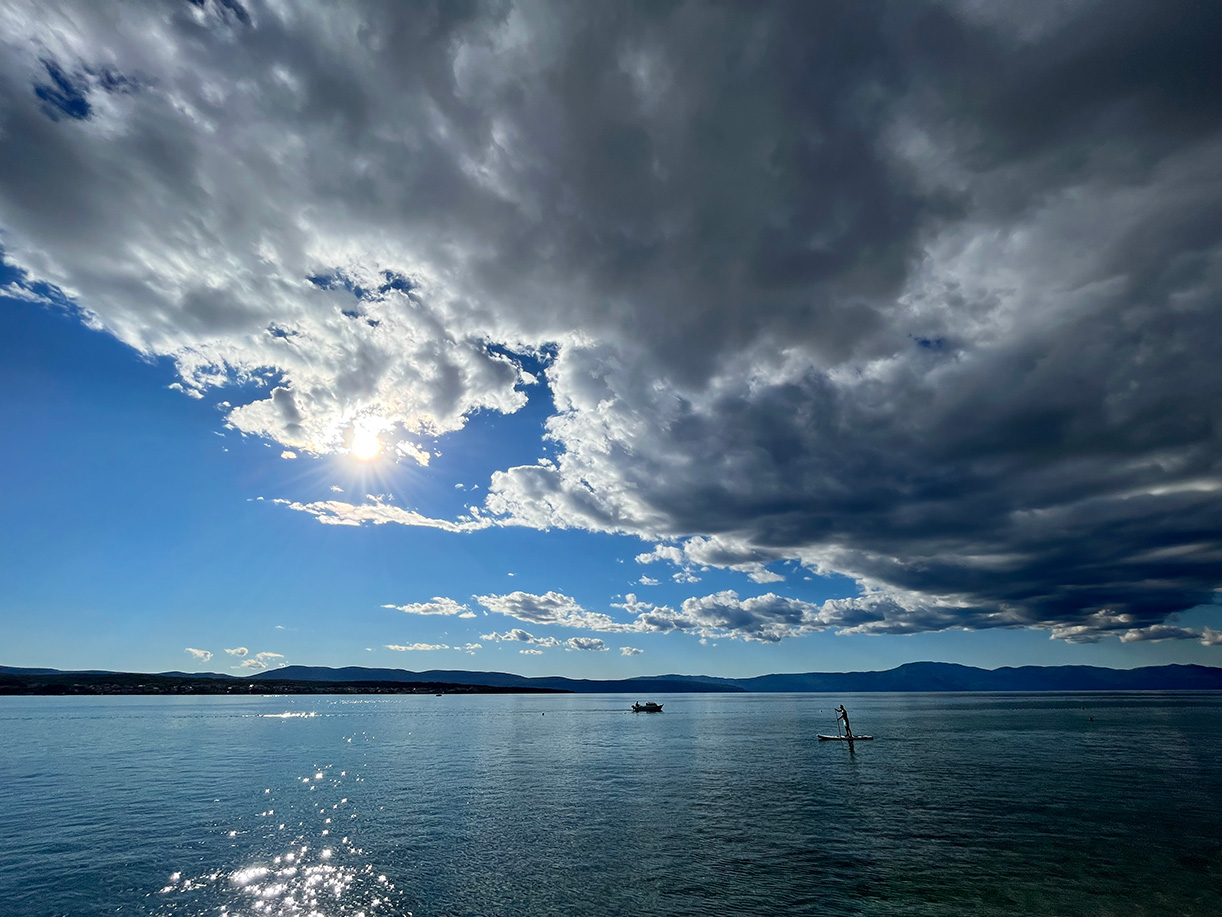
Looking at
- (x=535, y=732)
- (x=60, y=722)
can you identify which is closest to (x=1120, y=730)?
(x=535, y=732)

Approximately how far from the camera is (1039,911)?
27.4m

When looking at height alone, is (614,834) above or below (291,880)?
above

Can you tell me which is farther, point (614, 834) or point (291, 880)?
point (614, 834)

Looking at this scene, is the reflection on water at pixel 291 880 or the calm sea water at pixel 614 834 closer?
the reflection on water at pixel 291 880

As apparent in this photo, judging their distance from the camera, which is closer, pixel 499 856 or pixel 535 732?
pixel 499 856

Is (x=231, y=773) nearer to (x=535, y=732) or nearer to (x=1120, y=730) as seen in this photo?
(x=535, y=732)

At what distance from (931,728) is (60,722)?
217028 mm

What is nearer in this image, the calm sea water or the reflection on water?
the reflection on water

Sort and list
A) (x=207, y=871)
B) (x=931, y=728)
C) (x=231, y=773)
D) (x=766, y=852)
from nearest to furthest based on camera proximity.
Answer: (x=207, y=871), (x=766, y=852), (x=231, y=773), (x=931, y=728)

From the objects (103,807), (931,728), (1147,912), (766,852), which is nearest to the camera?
(1147,912)

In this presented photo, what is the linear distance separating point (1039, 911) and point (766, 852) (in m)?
14.3

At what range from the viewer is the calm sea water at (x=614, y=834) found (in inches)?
1156

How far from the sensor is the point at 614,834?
41.0 metres

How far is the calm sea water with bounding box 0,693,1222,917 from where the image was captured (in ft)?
96.4
